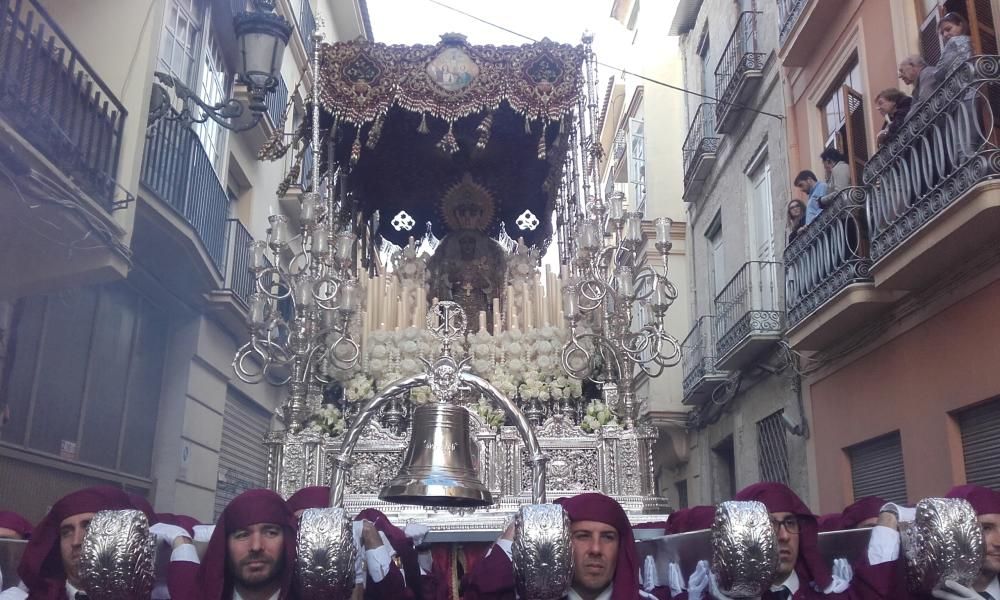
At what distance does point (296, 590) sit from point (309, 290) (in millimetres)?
3292

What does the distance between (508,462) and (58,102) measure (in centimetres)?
372

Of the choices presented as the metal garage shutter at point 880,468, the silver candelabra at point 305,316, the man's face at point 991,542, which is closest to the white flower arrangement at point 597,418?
the silver candelabra at point 305,316

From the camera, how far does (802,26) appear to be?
366 inches

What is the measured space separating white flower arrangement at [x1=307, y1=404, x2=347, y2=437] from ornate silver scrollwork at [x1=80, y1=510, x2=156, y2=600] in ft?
12.4

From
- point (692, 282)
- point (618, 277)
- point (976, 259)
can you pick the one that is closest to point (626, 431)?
point (618, 277)

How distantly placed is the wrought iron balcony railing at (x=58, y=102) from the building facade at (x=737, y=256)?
6.61 meters

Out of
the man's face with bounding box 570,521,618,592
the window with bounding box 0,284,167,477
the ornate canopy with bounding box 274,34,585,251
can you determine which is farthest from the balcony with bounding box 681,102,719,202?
the man's face with bounding box 570,521,618,592

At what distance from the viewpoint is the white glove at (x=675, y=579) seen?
10.5 feet

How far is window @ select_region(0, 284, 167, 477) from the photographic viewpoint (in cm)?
691

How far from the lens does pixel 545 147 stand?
8.02 meters

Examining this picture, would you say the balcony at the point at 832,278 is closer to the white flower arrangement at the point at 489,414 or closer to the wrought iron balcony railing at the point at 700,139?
the white flower arrangement at the point at 489,414

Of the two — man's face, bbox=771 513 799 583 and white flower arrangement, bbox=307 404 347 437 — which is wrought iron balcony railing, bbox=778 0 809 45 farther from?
man's face, bbox=771 513 799 583

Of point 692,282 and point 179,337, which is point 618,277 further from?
point 692,282

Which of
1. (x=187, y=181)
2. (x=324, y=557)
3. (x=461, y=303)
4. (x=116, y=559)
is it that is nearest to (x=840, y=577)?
(x=324, y=557)
